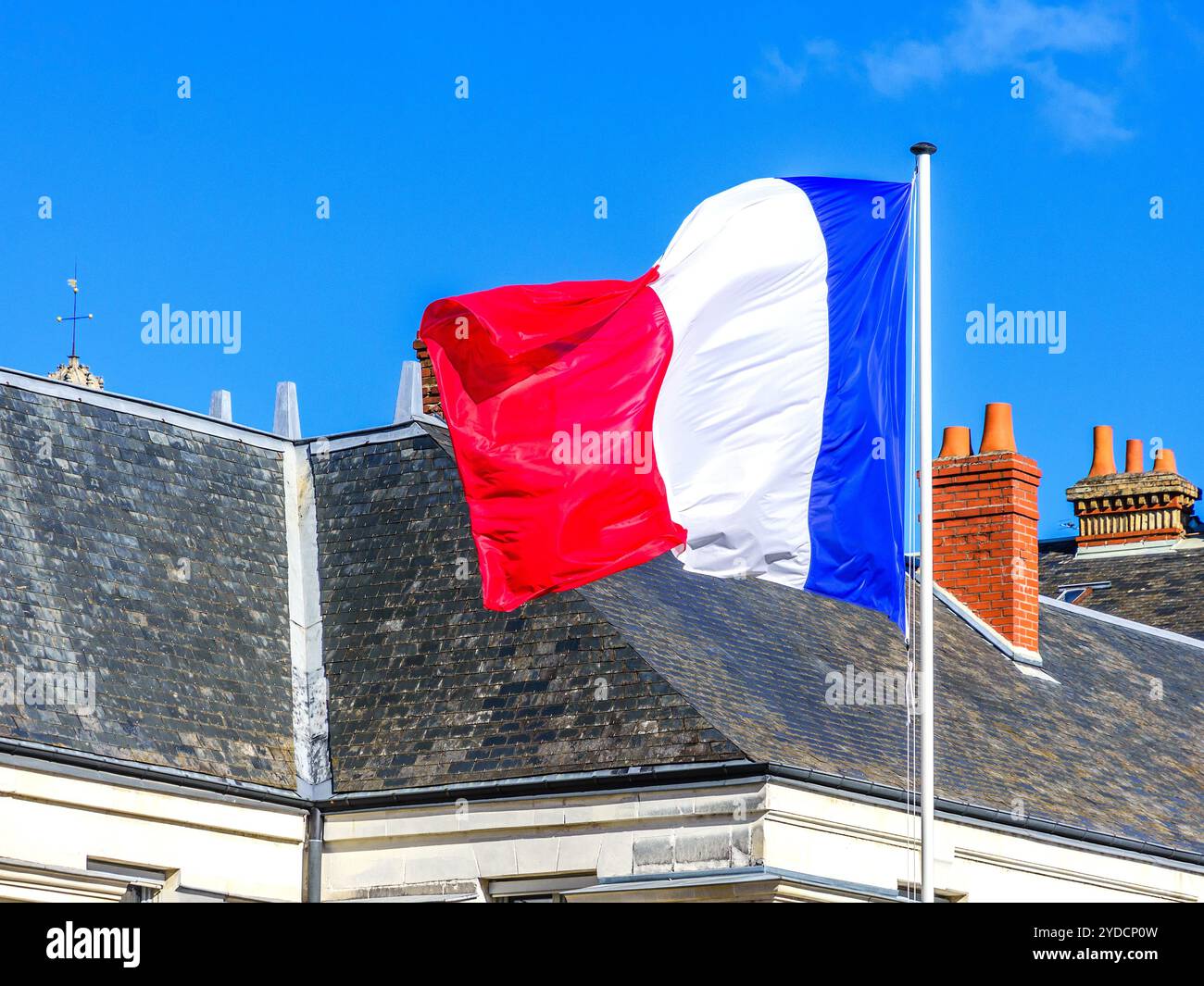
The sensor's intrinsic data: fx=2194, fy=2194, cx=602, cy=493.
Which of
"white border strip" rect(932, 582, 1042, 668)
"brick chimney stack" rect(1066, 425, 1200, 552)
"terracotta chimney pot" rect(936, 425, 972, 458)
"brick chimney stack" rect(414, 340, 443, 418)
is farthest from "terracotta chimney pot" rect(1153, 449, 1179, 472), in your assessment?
"brick chimney stack" rect(414, 340, 443, 418)

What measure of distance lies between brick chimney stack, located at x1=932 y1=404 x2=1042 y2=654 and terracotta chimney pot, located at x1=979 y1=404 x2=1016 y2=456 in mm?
366

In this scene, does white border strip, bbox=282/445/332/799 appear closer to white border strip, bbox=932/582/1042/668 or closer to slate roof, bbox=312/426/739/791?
slate roof, bbox=312/426/739/791

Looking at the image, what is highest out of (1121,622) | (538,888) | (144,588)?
(1121,622)

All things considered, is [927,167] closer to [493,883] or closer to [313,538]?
[493,883]

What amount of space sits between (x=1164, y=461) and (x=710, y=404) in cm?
2907

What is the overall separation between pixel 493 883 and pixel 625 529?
6.63 m

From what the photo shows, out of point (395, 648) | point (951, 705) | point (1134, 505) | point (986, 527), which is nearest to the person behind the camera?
point (395, 648)

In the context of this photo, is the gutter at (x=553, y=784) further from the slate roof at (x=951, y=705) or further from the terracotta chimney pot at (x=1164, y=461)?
the terracotta chimney pot at (x=1164, y=461)

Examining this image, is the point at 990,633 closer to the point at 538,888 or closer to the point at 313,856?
the point at 538,888

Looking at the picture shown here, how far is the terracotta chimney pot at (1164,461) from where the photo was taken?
1612 inches

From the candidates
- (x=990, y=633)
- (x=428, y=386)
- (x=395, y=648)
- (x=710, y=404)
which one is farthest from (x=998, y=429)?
(x=710, y=404)

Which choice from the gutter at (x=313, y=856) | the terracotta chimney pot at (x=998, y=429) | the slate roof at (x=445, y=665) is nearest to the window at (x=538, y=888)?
the slate roof at (x=445, y=665)

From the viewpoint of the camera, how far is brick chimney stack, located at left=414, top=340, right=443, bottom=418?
942 inches

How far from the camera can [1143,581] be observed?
37.2 meters
